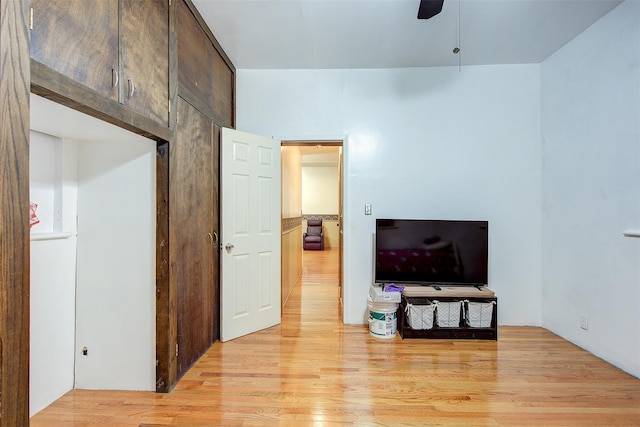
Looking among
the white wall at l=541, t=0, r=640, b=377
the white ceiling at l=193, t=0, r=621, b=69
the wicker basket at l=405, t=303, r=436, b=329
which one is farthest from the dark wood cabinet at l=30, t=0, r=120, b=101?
the white wall at l=541, t=0, r=640, b=377

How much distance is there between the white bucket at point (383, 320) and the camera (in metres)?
2.82

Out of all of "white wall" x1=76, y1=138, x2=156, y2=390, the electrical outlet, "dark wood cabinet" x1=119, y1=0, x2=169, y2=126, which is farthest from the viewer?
the electrical outlet

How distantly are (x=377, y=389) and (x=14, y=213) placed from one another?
210 cm

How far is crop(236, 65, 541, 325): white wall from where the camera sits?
3.11m

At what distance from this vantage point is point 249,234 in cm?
292

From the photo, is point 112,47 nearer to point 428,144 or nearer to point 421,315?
point 428,144

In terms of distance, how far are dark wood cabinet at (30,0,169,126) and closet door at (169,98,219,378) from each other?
35cm

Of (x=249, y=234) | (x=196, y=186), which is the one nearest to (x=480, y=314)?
(x=249, y=234)

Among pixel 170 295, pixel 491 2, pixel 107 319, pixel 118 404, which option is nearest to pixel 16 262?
pixel 170 295

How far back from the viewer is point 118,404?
1857 mm

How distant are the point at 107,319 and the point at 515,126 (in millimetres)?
3996

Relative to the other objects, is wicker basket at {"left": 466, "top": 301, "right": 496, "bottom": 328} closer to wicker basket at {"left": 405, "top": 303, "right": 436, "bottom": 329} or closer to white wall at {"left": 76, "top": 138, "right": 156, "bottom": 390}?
wicker basket at {"left": 405, "top": 303, "right": 436, "bottom": 329}

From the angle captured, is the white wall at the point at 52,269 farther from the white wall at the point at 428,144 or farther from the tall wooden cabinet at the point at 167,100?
the white wall at the point at 428,144

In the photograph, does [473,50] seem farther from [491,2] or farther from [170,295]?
[170,295]
